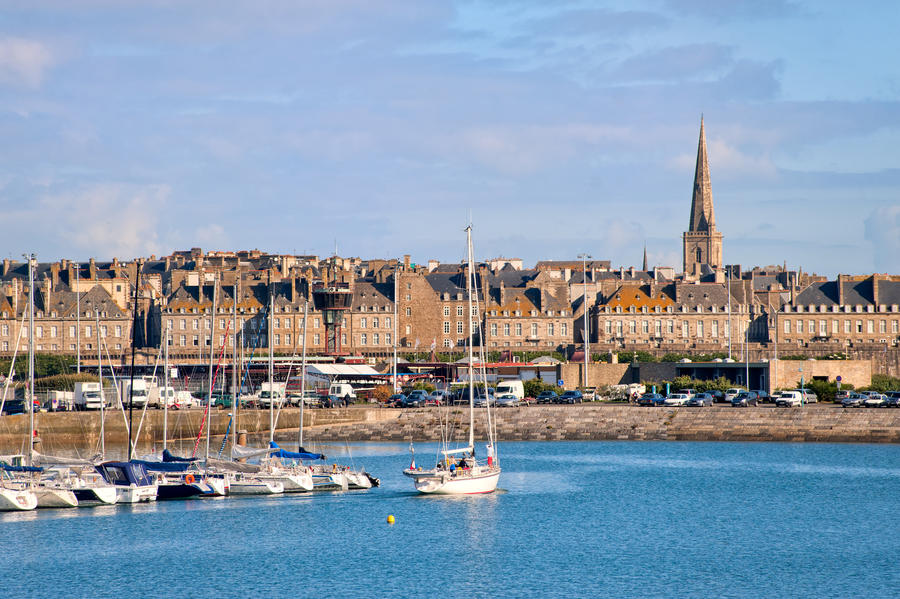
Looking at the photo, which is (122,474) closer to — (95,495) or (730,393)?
(95,495)

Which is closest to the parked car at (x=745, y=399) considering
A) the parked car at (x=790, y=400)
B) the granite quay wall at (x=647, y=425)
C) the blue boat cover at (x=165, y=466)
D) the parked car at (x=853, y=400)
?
the parked car at (x=790, y=400)

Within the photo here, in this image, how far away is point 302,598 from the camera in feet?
110

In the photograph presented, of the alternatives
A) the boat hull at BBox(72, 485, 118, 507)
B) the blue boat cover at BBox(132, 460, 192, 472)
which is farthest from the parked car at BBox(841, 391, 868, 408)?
the boat hull at BBox(72, 485, 118, 507)

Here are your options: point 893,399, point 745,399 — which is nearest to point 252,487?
point 745,399

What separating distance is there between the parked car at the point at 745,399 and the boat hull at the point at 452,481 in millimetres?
30474

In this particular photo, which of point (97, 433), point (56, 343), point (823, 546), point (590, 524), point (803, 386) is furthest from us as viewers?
point (56, 343)

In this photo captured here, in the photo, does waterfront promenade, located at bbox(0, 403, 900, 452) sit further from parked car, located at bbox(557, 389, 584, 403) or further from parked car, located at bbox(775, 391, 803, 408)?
parked car, located at bbox(557, 389, 584, 403)

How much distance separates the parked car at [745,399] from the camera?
7638 cm

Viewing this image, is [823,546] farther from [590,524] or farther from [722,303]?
[722,303]

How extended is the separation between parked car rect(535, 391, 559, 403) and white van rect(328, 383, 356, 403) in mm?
12841

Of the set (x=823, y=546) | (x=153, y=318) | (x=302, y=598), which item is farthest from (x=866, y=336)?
(x=302, y=598)

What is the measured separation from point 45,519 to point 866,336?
10144cm

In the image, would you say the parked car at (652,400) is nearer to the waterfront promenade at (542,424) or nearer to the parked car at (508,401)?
the waterfront promenade at (542,424)

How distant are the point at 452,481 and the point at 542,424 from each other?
25715 mm
